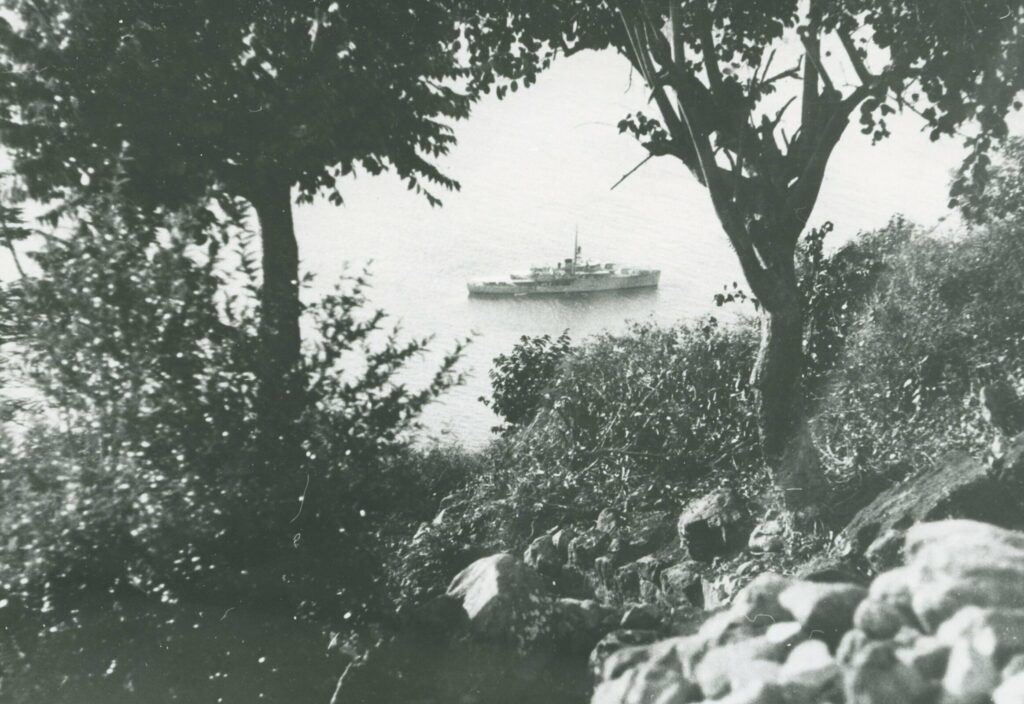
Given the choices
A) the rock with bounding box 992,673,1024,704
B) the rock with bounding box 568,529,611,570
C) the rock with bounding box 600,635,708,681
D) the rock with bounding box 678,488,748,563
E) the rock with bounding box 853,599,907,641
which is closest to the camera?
the rock with bounding box 992,673,1024,704

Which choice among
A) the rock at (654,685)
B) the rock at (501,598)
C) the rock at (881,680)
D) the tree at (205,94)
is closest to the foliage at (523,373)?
the tree at (205,94)

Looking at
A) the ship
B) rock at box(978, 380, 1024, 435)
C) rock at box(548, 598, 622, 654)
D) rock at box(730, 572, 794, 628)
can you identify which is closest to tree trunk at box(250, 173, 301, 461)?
rock at box(548, 598, 622, 654)

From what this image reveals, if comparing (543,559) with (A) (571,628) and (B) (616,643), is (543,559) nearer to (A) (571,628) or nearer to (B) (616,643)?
(A) (571,628)

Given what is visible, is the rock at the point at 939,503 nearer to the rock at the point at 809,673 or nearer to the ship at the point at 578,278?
the rock at the point at 809,673

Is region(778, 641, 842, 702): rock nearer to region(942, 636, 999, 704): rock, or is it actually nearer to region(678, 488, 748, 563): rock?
region(942, 636, 999, 704): rock

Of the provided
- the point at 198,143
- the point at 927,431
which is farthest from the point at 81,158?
the point at 927,431
